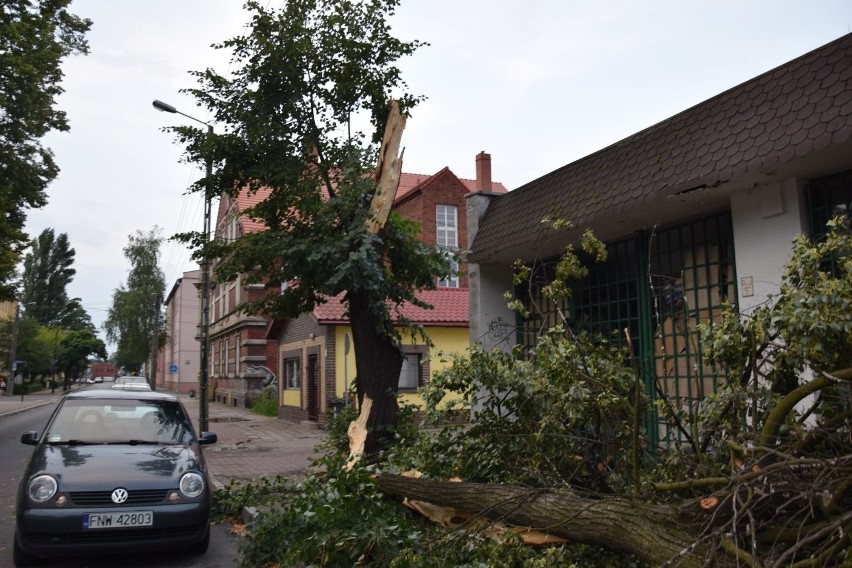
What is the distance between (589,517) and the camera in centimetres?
399

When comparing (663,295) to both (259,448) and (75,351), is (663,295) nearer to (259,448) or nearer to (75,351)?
(259,448)

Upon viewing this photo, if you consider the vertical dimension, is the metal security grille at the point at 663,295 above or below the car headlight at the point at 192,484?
above

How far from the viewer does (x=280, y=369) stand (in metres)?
27.6

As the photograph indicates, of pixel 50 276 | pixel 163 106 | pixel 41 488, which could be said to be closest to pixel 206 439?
pixel 41 488

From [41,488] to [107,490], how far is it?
55 centimetres

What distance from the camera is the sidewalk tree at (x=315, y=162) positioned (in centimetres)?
893

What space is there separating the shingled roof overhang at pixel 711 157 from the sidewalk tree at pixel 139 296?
183 feet

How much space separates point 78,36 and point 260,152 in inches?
559

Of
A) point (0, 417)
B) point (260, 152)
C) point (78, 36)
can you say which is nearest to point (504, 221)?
point (260, 152)

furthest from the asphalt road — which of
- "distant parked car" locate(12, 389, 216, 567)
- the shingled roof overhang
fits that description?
the shingled roof overhang

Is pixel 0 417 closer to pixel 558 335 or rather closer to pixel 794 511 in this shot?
pixel 558 335

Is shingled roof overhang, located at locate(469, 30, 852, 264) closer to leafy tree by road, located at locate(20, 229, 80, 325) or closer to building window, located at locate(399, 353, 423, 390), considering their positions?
building window, located at locate(399, 353, 423, 390)

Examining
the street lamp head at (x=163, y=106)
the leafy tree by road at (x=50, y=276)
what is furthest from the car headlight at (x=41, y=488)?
the leafy tree by road at (x=50, y=276)

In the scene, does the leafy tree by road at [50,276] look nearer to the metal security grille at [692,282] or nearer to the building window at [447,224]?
the building window at [447,224]
